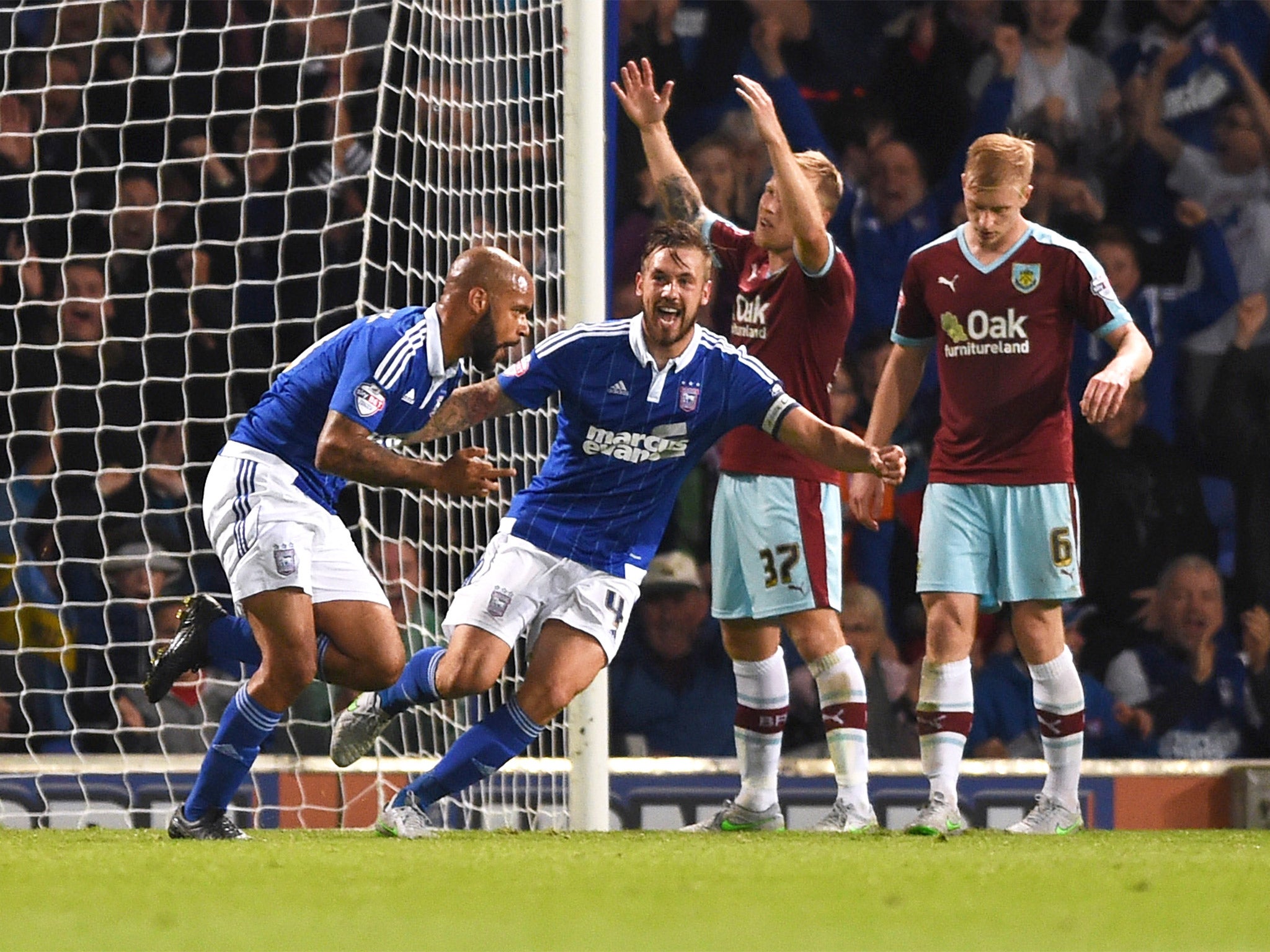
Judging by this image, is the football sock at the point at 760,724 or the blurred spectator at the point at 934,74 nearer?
the football sock at the point at 760,724

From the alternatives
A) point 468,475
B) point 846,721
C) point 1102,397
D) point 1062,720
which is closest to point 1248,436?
point 1062,720

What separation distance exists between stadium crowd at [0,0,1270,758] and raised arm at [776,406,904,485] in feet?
8.65

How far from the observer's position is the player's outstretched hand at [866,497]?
193 inches

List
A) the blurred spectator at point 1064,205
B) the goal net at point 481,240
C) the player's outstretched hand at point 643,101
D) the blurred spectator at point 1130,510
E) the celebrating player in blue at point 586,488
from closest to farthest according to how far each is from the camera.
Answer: the celebrating player in blue at point 586,488
the player's outstretched hand at point 643,101
the goal net at point 481,240
the blurred spectator at point 1130,510
the blurred spectator at point 1064,205

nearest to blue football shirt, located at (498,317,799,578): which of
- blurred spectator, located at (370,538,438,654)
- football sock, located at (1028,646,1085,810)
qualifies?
football sock, located at (1028,646,1085,810)

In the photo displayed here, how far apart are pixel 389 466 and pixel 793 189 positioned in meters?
1.32

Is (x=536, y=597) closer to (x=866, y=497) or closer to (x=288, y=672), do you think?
(x=288, y=672)

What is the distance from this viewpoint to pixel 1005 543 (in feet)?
15.5

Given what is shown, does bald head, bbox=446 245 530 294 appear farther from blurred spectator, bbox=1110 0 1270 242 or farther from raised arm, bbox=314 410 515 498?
blurred spectator, bbox=1110 0 1270 242

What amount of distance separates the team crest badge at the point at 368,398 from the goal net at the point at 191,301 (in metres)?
1.52

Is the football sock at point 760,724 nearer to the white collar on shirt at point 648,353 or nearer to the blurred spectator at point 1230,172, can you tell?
the white collar on shirt at point 648,353

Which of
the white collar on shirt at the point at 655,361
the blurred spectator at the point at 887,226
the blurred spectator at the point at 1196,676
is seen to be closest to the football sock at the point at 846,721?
the white collar on shirt at the point at 655,361

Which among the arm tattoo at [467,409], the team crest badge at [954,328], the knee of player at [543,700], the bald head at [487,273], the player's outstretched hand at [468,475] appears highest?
the bald head at [487,273]

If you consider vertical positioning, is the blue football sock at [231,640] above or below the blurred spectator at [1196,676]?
above
